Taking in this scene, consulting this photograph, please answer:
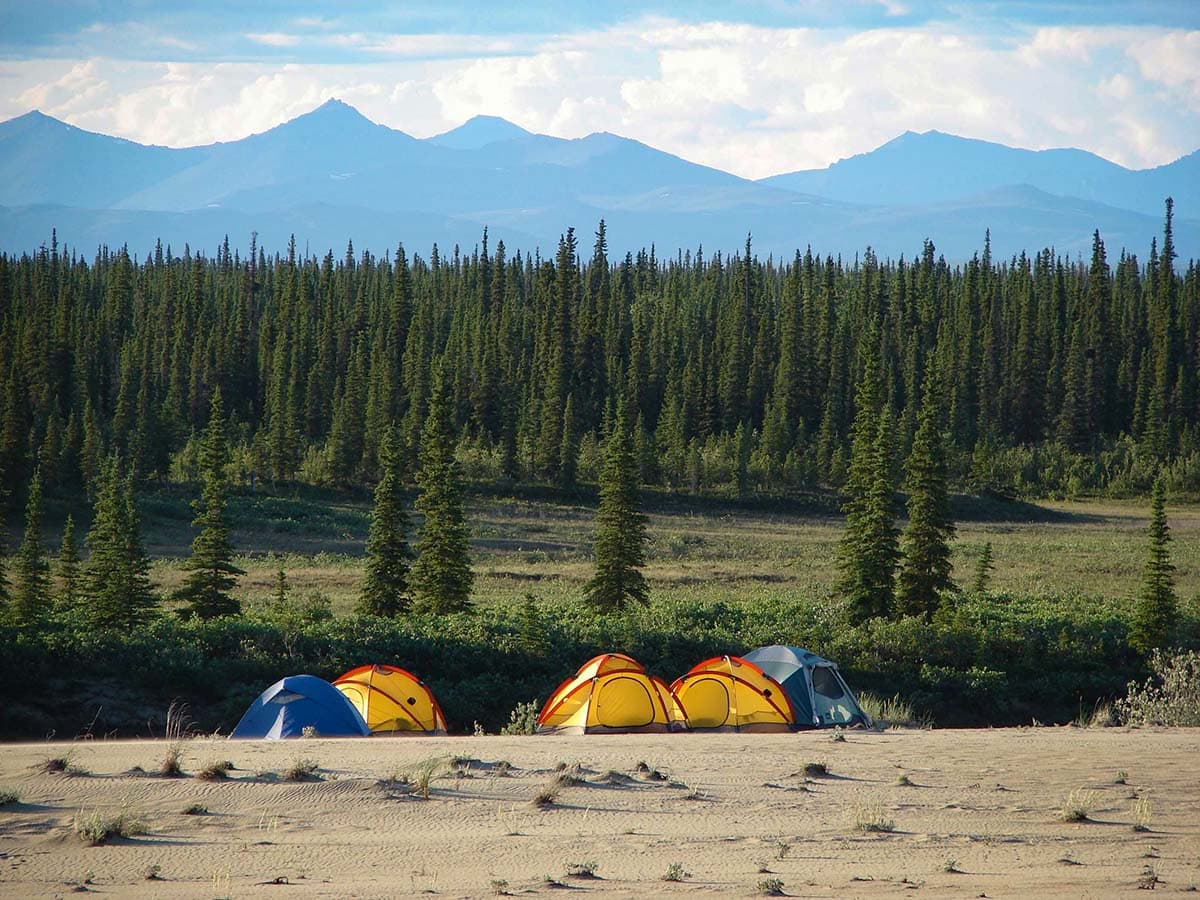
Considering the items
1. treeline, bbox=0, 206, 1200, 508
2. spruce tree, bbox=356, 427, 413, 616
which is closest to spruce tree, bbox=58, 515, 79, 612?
spruce tree, bbox=356, 427, 413, 616

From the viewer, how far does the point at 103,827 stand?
9.96 meters

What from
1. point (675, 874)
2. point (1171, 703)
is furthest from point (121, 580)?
point (1171, 703)

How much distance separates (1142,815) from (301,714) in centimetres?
1127

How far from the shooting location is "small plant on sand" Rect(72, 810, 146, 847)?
389 inches

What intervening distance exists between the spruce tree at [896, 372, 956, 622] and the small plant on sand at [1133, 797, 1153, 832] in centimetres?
1987

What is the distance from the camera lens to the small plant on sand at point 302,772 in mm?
12000

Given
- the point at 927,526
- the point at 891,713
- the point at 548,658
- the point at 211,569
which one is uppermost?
the point at 927,526

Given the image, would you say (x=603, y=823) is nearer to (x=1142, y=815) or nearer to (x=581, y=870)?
(x=581, y=870)

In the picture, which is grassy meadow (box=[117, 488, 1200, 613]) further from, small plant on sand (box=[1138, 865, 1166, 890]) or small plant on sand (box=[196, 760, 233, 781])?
small plant on sand (box=[1138, 865, 1166, 890])

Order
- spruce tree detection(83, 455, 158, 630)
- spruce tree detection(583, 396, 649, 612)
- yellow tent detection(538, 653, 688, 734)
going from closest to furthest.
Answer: yellow tent detection(538, 653, 688, 734) < spruce tree detection(83, 455, 158, 630) < spruce tree detection(583, 396, 649, 612)

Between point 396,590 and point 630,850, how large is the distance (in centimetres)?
2347

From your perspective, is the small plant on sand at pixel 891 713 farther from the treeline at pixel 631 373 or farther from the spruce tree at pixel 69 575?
the treeline at pixel 631 373

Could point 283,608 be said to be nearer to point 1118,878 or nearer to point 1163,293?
point 1118,878

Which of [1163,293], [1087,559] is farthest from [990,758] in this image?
[1163,293]
